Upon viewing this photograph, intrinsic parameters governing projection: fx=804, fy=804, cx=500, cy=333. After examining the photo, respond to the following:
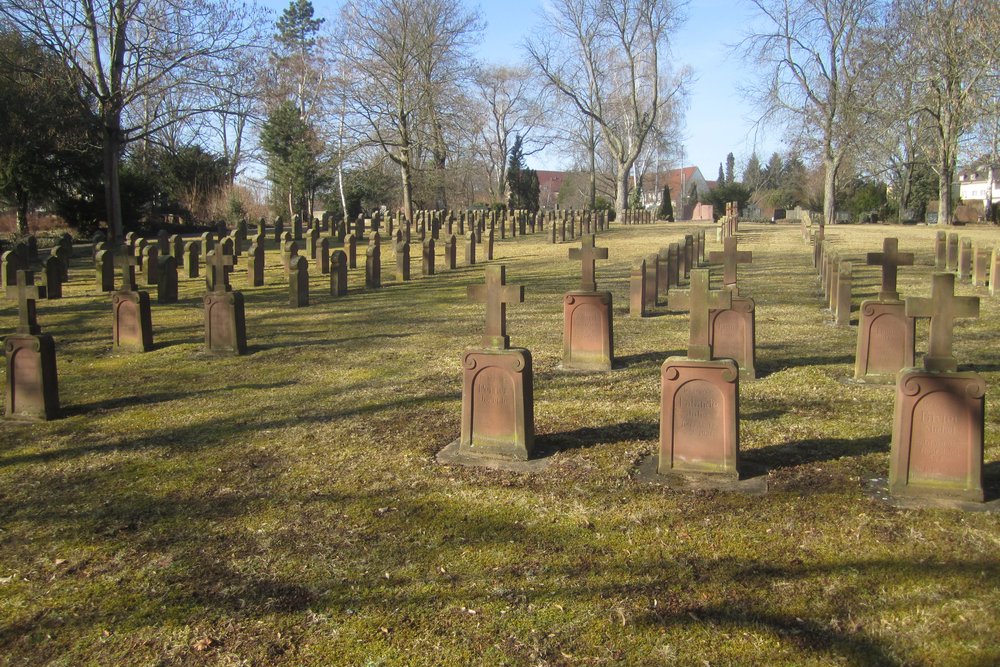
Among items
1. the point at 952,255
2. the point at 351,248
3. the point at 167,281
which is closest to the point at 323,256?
the point at 351,248

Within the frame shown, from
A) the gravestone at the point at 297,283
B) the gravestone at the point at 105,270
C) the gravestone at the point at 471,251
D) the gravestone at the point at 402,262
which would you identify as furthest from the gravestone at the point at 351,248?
the gravestone at the point at 297,283

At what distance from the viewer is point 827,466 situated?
5617mm

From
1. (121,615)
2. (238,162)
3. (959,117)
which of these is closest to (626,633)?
(121,615)

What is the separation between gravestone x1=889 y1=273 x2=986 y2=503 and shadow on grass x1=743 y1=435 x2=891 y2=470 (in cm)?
76

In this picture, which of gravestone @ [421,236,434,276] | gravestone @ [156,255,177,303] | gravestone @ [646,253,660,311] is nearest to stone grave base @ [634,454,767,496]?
gravestone @ [646,253,660,311]

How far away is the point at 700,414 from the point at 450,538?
74.9 inches

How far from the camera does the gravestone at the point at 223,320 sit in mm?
9984

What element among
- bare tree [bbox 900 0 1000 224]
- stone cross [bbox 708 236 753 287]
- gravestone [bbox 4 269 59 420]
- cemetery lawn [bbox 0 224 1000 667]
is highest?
bare tree [bbox 900 0 1000 224]

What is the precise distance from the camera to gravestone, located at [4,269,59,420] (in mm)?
7070

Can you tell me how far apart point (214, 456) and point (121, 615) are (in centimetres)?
238

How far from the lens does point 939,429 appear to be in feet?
16.1

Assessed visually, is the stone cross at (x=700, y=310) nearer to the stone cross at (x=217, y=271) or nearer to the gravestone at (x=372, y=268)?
the stone cross at (x=217, y=271)

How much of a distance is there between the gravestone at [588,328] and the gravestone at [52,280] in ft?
37.8

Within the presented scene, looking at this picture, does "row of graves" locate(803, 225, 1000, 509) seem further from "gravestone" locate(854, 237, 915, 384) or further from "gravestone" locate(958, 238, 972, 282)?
"gravestone" locate(958, 238, 972, 282)
